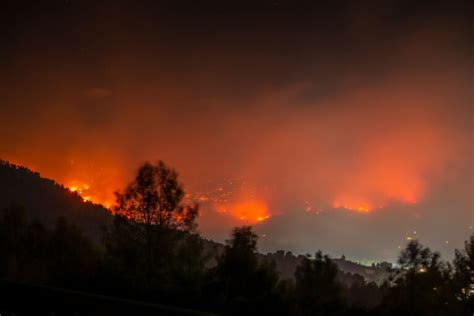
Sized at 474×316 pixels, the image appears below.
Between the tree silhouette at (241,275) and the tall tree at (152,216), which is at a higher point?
the tall tree at (152,216)

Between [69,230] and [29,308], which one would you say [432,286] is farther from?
Result: [69,230]

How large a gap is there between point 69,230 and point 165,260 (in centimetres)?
6233

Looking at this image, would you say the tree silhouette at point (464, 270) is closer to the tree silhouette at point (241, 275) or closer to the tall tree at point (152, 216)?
the tree silhouette at point (241, 275)

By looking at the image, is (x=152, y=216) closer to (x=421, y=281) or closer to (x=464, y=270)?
(x=421, y=281)

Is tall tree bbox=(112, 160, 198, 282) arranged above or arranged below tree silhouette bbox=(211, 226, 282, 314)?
above

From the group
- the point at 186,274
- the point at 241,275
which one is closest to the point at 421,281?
the point at 241,275

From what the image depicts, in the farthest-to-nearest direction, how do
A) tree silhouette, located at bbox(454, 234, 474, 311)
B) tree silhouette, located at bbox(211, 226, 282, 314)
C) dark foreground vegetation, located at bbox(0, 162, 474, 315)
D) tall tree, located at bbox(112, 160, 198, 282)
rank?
1. tree silhouette, located at bbox(454, 234, 474, 311)
2. tall tree, located at bbox(112, 160, 198, 282)
3. tree silhouette, located at bbox(211, 226, 282, 314)
4. dark foreground vegetation, located at bbox(0, 162, 474, 315)

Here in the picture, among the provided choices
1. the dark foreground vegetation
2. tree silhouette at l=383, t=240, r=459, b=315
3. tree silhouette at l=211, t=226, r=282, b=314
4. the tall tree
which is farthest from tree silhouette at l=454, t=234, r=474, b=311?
the tall tree

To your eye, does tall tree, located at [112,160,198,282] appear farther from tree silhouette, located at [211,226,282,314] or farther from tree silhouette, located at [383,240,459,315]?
tree silhouette, located at [383,240,459,315]

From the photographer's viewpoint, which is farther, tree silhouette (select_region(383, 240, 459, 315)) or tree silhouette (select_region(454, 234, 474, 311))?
tree silhouette (select_region(454, 234, 474, 311))

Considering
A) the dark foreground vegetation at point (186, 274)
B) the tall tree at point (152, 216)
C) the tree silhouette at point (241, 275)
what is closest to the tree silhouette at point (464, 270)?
the dark foreground vegetation at point (186, 274)

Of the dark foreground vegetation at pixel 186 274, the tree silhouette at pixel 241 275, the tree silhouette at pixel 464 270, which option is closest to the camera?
the dark foreground vegetation at pixel 186 274

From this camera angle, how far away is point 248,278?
29.5 metres

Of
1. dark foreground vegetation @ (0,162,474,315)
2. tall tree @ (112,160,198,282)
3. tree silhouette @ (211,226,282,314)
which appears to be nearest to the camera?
dark foreground vegetation @ (0,162,474,315)
